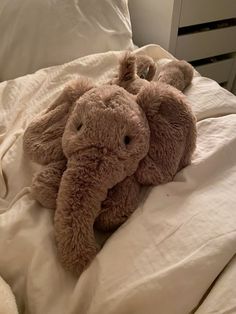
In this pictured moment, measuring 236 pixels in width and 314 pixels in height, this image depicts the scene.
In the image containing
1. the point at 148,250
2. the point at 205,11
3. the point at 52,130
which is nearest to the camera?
the point at 148,250

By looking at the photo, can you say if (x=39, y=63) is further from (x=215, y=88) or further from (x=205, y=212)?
(x=205, y=212)

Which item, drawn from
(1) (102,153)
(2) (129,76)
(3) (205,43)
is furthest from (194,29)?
(1) (102,153)

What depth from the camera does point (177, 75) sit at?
848 mm

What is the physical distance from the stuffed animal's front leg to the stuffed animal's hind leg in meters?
0.10

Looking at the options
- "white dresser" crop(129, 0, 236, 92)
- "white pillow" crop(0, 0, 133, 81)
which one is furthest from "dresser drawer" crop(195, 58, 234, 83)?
"white pillow" crop(0, 0, 133, 81)

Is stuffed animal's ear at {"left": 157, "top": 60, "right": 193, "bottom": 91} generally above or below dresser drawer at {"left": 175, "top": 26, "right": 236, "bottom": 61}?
above

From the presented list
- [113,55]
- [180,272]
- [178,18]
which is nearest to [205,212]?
[180,272]

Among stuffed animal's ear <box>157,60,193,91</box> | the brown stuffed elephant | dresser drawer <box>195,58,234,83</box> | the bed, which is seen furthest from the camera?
dresser drawer <box>195,58,234,83</box>

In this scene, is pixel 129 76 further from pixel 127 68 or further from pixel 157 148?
pixel 157 148

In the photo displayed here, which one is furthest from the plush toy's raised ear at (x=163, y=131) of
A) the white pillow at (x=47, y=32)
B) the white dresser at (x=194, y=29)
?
the white dresser at (x=194, y=29)

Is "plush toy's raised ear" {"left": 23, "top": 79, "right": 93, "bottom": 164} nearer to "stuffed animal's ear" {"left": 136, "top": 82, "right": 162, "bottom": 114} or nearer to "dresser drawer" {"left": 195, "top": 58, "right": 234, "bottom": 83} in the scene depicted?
"stuffed animal's ear" {"left": 136, "top": 82, "right": 162, "bottom": 114}

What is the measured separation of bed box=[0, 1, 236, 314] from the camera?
489 millimetres

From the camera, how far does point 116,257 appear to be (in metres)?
0.53

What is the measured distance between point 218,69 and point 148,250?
1261 millimetres
